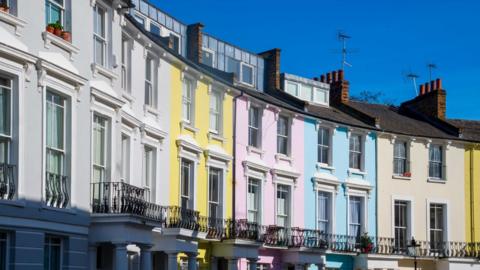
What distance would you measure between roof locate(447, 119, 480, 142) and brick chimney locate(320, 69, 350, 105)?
17.5 ft

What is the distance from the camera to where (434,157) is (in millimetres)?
40688

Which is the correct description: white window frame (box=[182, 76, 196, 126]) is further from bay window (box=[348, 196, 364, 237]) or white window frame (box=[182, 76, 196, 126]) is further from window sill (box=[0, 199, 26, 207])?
window sill (box=[0, 199, 26, 207])

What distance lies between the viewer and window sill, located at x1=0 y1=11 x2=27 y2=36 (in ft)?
56.1

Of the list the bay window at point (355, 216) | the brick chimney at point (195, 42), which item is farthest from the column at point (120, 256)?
the bay window at point (355, 216)

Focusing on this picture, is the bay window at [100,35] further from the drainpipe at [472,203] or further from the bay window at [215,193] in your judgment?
the drainpipe at [472,203]

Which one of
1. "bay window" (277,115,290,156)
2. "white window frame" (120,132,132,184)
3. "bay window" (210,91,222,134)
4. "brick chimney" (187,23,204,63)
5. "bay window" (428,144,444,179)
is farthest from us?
"bay window" (428,144,444,179)

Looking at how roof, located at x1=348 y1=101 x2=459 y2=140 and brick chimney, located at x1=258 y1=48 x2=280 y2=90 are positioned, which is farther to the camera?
roof, located at x1=348 y1=101 x2=459 y2=140

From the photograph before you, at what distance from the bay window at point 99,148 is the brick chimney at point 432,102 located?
80.8 feet

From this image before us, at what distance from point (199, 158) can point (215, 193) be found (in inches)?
73.0

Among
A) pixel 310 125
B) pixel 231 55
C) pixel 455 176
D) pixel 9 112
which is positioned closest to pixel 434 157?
pixel 455 176

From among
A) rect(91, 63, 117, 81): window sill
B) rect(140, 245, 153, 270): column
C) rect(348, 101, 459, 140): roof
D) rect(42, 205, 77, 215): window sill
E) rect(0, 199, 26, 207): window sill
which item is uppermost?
rect(348, 101, 459, 140): roof

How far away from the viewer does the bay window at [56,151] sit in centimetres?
1845

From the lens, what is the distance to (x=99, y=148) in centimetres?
2105

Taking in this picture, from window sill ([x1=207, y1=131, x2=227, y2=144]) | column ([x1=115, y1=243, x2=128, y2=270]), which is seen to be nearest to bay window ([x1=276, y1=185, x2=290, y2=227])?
window sill ([x1=207, y1=131, x2=227, y2=144])
